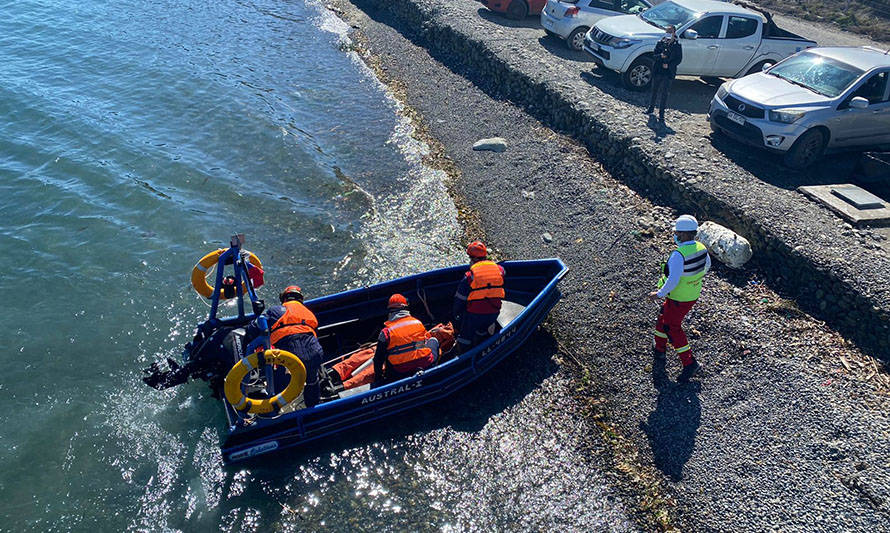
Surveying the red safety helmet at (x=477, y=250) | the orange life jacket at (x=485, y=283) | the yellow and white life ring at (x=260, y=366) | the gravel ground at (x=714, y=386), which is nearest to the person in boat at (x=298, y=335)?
the yellow and white life ring at (x=260, y=366)

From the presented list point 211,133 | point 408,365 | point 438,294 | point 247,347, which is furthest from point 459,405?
point 211,133

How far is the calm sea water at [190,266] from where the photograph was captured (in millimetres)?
8297

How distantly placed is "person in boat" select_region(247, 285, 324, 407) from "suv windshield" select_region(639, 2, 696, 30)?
14.6 m

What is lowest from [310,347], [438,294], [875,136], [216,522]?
[216,522]

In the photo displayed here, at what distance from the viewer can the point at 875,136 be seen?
13.7 metres

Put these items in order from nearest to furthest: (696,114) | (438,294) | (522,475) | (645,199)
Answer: (522,475) < (438,294) < (645,199) < (696,114)

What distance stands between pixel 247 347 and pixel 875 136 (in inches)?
562

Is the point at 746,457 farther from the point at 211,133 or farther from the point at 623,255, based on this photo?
the point at 211,133

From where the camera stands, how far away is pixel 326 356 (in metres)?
10.2

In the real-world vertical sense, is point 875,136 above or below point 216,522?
above

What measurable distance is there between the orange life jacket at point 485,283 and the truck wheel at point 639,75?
1075cm

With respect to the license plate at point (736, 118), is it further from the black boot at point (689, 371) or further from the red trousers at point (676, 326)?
the black boot at point (689, 371)

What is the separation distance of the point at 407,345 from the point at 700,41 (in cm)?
1391

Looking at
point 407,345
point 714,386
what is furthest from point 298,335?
point 714,386
